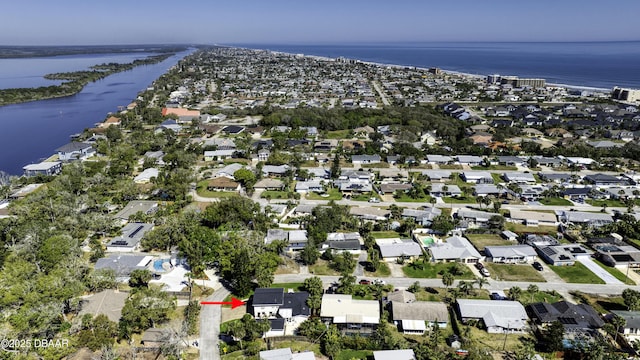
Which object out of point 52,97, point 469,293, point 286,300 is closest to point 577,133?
point 469,293

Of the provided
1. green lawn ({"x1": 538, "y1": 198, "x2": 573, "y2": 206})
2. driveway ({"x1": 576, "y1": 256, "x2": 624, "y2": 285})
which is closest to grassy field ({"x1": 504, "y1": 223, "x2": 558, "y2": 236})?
driveway ({"x1": 576, "y1": 256, "x2": 624, "y2": 285})

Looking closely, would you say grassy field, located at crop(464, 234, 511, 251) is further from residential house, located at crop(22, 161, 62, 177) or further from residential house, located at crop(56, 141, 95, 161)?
residential house, located at crop(56, 141, 95, 161)

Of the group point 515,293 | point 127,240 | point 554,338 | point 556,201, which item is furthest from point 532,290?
point 127,240

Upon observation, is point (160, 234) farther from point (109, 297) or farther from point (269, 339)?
point (269, 339)

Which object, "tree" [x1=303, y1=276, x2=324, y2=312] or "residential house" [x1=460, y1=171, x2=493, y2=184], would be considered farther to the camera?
"residential house" [x1=460, y1=171, x2=493, y2=184]

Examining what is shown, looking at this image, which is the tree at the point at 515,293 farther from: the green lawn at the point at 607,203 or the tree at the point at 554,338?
the green lawn at the point at 607,203

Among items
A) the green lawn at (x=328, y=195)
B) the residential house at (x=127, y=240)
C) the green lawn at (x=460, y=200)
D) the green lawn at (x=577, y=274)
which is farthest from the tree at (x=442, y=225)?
the residential house at (x=127, y=240)
